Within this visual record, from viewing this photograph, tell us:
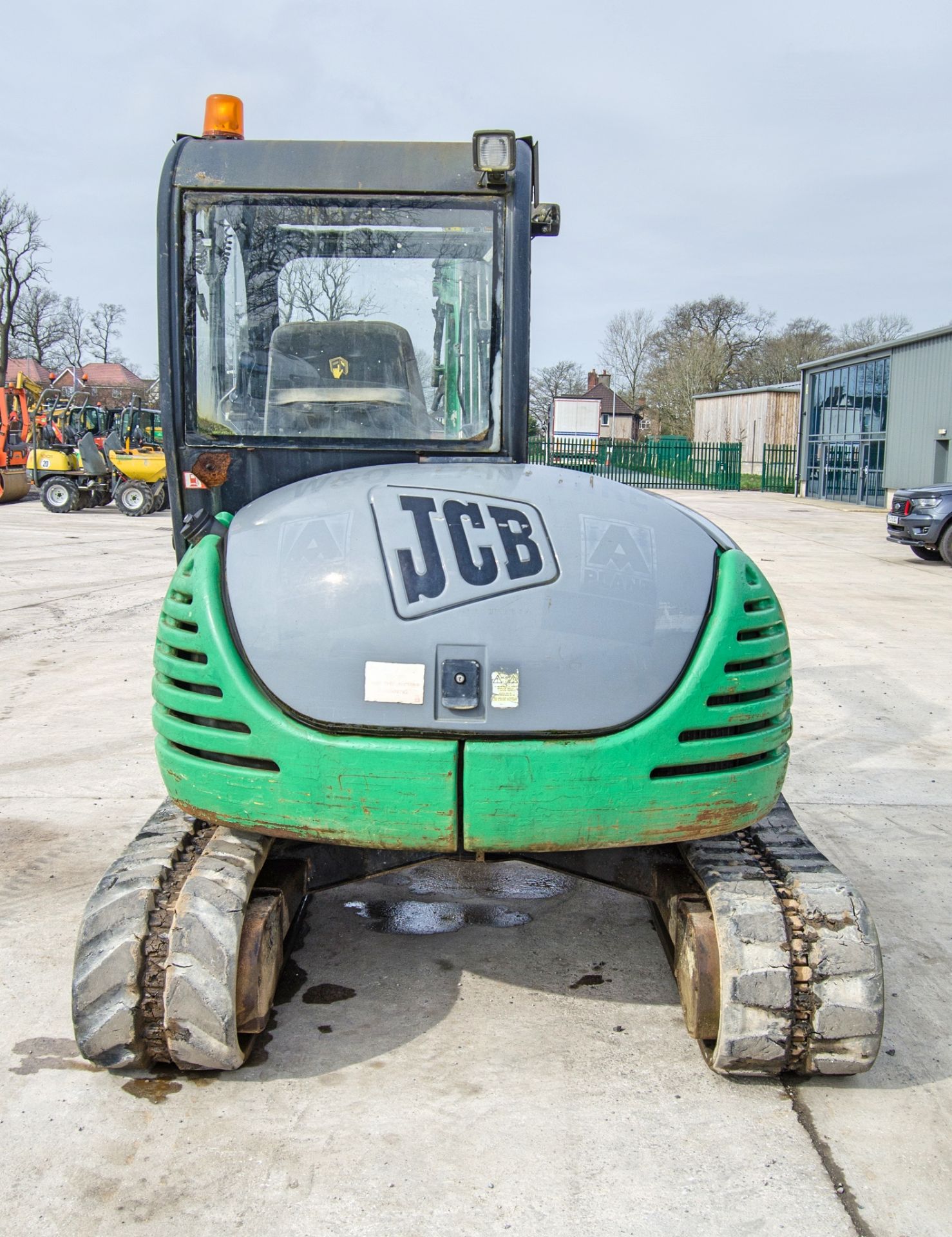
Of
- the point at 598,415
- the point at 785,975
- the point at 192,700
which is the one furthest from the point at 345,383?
the point at 598,415

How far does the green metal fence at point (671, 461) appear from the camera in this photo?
43.1 metres

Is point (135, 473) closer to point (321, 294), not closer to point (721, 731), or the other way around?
point (321, 294)

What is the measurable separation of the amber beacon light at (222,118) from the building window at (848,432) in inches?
1241

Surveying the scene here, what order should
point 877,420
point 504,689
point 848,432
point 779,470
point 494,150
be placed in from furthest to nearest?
point 779,470 → point 848,432 → point 877,420 → point 494,150 → point 504,689

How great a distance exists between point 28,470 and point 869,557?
18485mm

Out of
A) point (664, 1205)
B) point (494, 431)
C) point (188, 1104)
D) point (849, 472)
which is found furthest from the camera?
point (849, 472)

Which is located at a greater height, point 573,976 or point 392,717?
point 392,717

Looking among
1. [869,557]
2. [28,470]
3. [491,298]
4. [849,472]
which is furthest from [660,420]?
[491,298]

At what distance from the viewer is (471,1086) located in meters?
2.99

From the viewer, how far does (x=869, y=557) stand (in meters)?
17.4

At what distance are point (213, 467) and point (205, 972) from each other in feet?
5.03

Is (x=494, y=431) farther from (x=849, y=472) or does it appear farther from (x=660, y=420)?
(x=660, y=420)

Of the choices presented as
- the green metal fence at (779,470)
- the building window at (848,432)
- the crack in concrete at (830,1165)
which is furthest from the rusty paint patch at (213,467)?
the green metal fence at (779,470)

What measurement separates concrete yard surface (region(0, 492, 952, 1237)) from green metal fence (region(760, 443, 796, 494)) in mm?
39693
